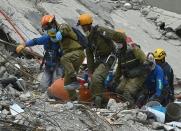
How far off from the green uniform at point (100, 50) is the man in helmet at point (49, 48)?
56 cm

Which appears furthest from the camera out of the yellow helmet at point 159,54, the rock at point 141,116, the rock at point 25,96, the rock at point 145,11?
the rock at point 145,11

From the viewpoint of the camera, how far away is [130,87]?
9930mm

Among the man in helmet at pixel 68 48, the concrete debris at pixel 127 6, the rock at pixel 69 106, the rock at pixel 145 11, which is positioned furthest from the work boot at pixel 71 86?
the concrete debris at pixel 127 6

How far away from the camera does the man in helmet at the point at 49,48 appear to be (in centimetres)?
996

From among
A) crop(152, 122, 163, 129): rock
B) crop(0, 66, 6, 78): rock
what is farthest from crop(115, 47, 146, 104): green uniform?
crop(0, 66, 6, 78): rock

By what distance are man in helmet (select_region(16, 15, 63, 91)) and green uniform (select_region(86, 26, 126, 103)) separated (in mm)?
562

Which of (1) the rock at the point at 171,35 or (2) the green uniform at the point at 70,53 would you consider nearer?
(2) the green uniform at the point at 70,53

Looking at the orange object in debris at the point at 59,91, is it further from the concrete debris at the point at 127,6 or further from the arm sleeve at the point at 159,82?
the concrete debris at the point at 127,6

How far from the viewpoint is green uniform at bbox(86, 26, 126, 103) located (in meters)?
9.58

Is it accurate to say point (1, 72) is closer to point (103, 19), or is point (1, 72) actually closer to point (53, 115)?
point (53, 115)

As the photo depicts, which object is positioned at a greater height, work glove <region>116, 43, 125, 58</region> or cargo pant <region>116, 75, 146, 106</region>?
work glove <region>116, 43, 125, 58</region>

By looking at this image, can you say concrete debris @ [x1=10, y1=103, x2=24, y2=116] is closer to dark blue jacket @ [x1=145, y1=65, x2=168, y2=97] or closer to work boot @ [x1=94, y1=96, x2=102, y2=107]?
work boot @ [x1=94, y1=96, x2=102, y2=107]

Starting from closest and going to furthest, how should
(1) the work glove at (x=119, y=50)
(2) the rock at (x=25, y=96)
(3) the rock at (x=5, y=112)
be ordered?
(3) the rock at (x=5, y=112) → (2) the rock at (x=25, y=96) → (1) the work glove at (x=119, y=50)

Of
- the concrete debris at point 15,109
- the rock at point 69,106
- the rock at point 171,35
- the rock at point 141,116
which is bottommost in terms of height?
the rock at point 171,35
